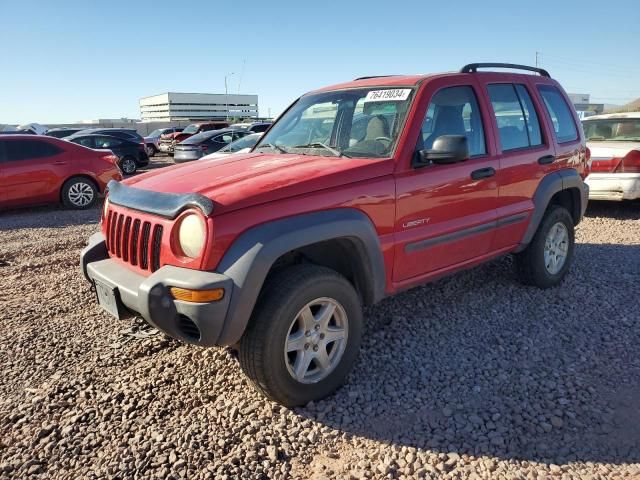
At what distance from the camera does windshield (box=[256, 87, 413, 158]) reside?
3.56m

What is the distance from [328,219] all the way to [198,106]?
382 ft

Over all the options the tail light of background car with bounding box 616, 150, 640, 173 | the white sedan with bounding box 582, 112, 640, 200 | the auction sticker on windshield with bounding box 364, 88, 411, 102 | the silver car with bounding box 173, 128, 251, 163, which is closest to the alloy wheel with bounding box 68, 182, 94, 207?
the silver car with bounding box 173, 128, 251, 163

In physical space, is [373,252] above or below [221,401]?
above

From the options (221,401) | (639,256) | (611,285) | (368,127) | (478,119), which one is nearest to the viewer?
(221,401)

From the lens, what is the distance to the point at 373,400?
312 cm

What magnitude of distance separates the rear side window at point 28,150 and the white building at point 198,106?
99.4 m

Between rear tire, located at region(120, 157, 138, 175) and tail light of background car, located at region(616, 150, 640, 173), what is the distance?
14.7 m

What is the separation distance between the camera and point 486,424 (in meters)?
2.88

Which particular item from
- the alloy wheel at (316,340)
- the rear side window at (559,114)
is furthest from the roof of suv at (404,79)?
the alloy wheel at (316,340)

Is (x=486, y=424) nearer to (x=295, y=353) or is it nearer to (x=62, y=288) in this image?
(x=295, y=353)

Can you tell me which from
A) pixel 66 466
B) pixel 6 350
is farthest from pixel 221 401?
pixel 6 350

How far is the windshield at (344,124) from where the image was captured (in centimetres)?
356

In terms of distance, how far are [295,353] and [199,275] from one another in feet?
2.63

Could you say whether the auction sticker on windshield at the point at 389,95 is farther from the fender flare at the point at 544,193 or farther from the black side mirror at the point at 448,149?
the fender flare at the point at 544,193
